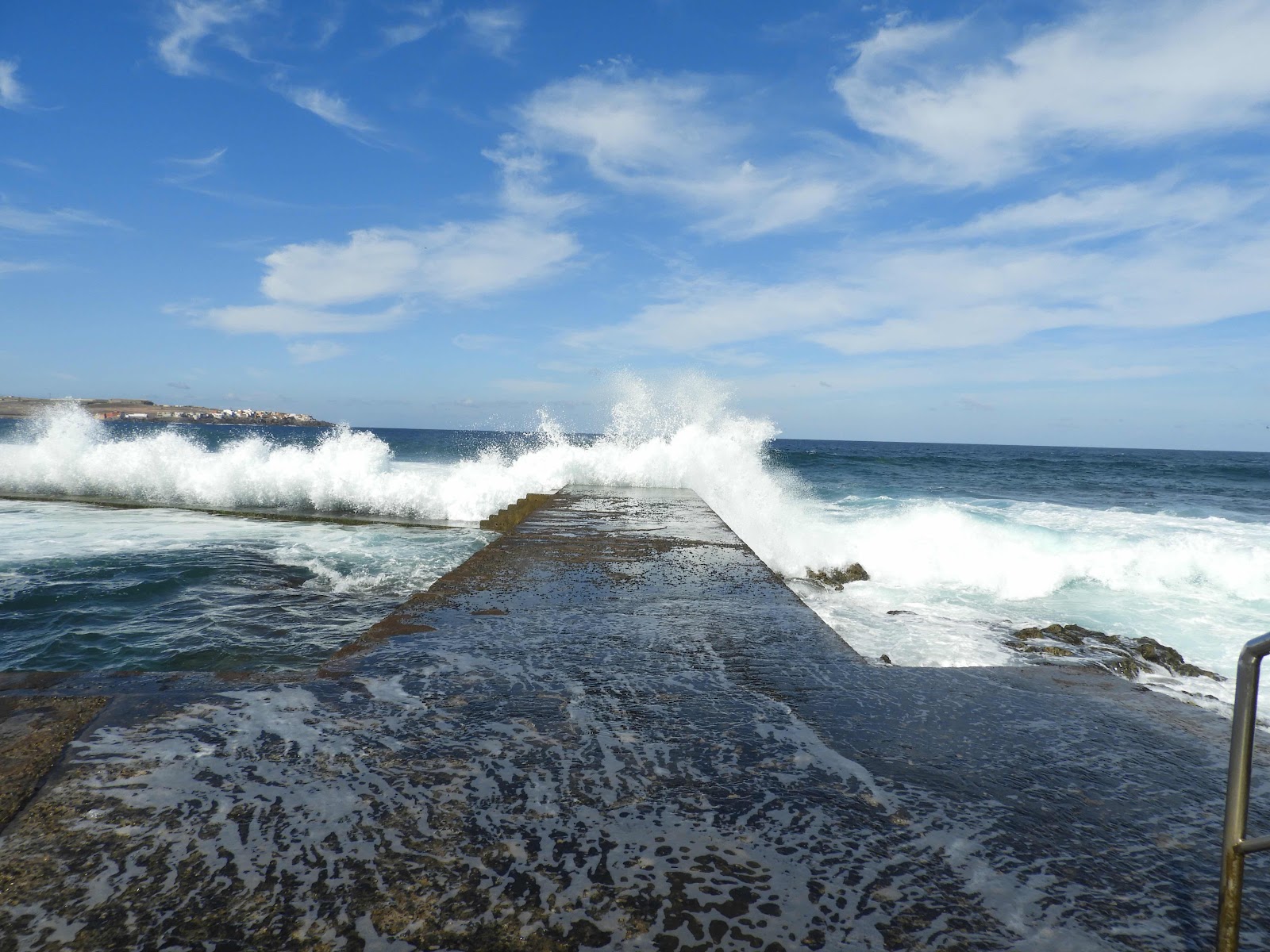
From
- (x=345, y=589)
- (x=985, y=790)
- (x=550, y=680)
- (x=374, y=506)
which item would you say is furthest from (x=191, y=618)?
(x=374, y=506)

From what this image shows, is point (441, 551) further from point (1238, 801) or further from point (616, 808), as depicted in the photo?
point (1238, 801)

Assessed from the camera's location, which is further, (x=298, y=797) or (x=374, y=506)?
(x=374, y=506)

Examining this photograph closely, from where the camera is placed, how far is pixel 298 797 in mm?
1666

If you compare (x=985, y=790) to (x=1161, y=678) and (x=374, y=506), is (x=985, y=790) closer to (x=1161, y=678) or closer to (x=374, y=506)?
(x=1161, y=678)

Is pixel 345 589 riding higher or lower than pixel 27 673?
lower

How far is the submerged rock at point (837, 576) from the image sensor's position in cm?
937

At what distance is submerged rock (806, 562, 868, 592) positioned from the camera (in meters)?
9.37

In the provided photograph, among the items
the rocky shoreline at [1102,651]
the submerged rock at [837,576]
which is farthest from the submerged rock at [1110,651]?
the submerged rock at [837,576]

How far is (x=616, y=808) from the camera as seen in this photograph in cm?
167

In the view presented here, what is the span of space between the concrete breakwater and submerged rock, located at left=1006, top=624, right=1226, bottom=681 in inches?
144

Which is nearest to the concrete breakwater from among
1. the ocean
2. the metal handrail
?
the metal handrail

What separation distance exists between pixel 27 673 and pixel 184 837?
1.47 meters

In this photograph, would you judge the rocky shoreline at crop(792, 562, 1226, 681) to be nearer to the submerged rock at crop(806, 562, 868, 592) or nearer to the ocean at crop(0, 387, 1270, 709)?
the ocean at crop(0, 387, 1270, 709)

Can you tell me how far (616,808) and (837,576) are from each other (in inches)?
338
